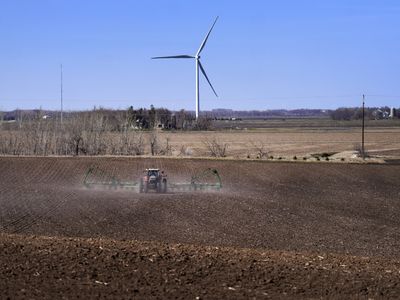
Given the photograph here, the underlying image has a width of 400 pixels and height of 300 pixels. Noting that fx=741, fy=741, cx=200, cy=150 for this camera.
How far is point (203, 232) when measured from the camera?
20.8m

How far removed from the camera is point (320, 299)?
8469 millimetres

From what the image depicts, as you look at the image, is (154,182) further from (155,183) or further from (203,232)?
(203,232)

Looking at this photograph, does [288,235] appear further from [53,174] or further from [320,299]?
[53,174]

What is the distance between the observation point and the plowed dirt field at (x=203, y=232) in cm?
906

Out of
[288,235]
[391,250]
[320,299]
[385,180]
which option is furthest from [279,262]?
[385,180]

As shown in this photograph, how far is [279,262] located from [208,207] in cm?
1607

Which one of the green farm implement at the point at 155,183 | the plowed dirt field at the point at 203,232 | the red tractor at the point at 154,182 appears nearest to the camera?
the plowed dirt field at the point at 203,232

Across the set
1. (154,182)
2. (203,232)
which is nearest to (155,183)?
Answer: (154,182)

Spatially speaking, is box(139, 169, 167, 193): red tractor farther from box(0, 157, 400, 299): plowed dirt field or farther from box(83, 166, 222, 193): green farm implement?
box(0, 157, 400, 299): plowed dirt field

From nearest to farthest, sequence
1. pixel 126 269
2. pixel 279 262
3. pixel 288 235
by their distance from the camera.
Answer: pixel 126 269
pixel 279 262
pixel 288 235

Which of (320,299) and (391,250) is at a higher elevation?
(320,299)

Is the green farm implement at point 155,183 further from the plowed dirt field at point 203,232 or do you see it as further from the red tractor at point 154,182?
the plowed dirt field at point 203,232

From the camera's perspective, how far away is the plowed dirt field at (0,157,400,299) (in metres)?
9.06

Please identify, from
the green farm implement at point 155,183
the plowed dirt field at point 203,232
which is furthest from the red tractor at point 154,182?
the plowed dirt field at point 203,232
